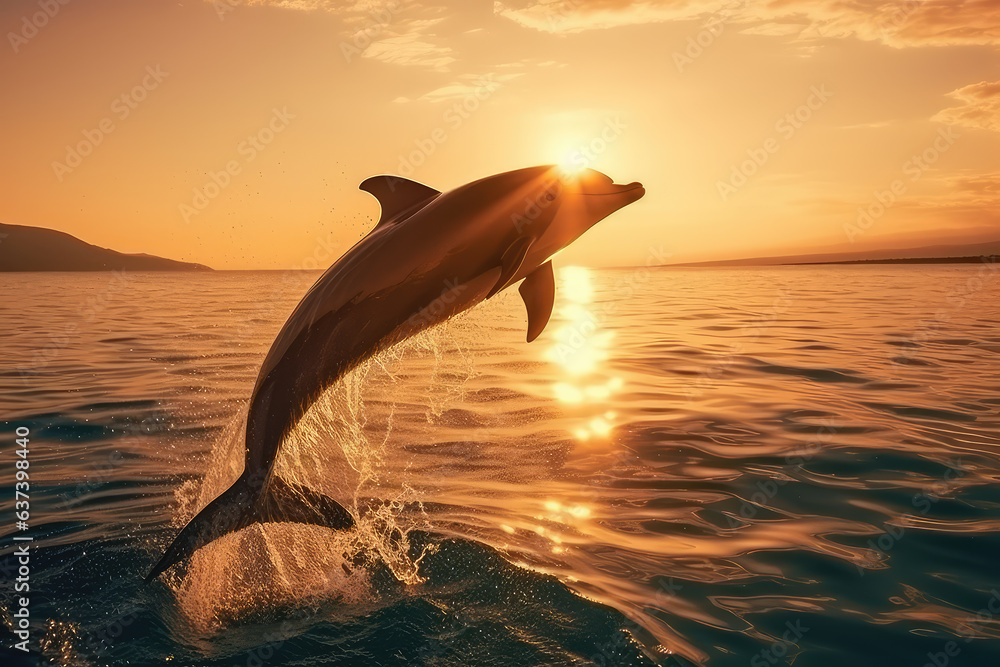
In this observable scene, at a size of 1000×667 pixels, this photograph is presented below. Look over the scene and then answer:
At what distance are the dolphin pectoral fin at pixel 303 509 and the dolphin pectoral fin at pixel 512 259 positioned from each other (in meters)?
2.16

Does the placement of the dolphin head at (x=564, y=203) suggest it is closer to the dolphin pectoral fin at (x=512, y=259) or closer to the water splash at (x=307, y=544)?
the dolphin pectoral fin at (x=512, y=259)

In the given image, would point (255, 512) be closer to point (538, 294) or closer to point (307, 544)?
point (307, 544)

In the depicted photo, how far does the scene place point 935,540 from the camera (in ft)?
21.2

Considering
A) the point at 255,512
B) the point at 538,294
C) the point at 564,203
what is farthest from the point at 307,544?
the point at 564,203

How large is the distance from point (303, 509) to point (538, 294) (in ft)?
8.86

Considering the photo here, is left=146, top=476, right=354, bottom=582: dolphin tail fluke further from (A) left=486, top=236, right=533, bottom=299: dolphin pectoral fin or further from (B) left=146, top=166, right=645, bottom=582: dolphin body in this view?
(A) left=486, top=236, right=533, bottom=299: dolphin pectoral fin

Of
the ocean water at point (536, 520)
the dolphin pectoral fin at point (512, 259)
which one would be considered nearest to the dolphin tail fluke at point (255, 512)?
the ocean water at point (536, 520)

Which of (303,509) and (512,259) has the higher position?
(512,259)

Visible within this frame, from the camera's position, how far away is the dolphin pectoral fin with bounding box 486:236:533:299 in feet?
17.6

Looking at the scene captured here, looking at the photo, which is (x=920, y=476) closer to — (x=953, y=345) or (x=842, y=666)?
(x=842, y=666)

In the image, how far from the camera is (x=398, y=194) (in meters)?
5.92

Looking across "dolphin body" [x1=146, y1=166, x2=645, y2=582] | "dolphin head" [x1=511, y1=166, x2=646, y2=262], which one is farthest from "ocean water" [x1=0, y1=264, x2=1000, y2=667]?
"dolphin head" [x1=511, y1=166, x2=646, y2=262]

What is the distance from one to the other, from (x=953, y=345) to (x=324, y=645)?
59.5ft

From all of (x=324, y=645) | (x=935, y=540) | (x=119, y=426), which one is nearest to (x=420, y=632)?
(x=324, y=645)
